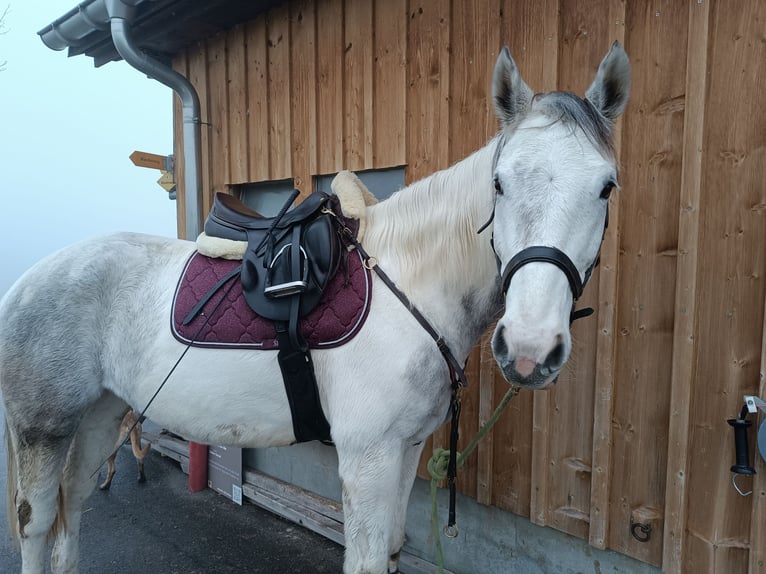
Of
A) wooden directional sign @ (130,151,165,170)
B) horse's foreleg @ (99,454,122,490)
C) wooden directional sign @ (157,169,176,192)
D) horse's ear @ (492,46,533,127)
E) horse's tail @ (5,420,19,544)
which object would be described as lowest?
horse's foreleg @ (99,454,122,490)

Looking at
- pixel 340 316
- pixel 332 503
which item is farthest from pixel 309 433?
pixel 332 503

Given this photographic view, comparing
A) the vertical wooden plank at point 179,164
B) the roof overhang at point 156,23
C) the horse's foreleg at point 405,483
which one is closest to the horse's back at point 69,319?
the horse's foreleg at point 405,483

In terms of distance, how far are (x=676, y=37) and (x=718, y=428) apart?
1497 mm

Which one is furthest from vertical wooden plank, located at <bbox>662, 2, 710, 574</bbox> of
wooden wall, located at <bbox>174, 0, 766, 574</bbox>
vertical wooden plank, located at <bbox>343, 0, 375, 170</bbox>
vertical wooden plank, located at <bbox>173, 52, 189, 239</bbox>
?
vertical wooden plank, located at <bbox>173, 52, 189, 239</bbox>

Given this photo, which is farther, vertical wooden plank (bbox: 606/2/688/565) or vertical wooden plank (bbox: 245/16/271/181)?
vertical wooden plank (bbox: 245/16/271/181)

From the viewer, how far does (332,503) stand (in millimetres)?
3092

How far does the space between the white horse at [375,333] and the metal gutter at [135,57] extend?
1.99 m

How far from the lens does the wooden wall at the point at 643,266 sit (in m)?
1.66

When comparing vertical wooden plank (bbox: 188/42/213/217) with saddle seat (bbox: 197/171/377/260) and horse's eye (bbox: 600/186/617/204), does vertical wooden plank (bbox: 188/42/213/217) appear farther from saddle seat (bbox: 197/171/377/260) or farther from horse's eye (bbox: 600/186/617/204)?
horse's eye (bbox: 600/186/617/204)

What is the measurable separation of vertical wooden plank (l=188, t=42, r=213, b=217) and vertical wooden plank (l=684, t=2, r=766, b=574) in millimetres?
3493

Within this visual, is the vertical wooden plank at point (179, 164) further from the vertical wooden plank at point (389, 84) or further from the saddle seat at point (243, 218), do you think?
the saddle seat at point (243, 218)

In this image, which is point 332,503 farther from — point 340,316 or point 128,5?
point 128,5

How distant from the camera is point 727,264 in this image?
1686mm

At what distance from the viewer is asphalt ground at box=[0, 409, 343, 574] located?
2.80m
